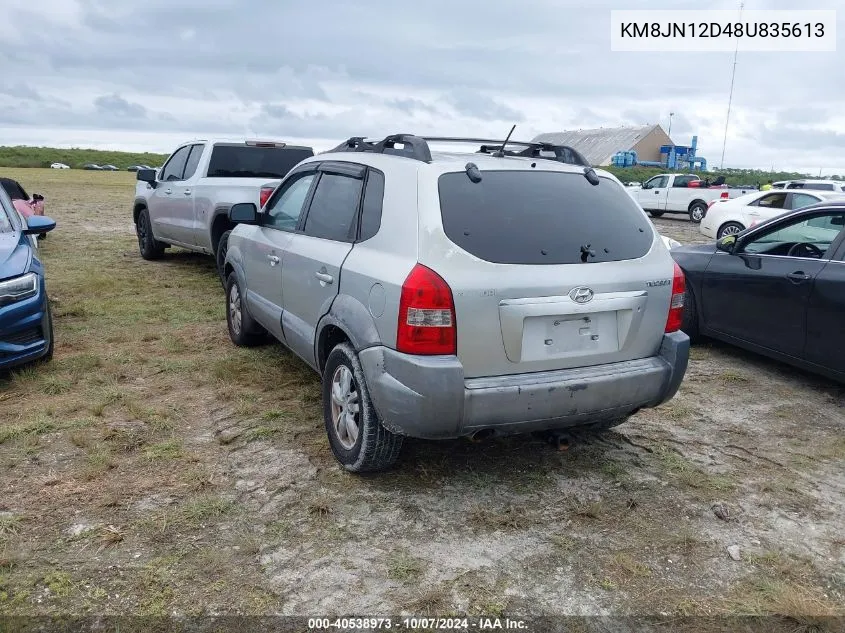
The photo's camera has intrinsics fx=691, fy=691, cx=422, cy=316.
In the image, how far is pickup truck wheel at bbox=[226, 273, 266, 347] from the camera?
19.1 ft

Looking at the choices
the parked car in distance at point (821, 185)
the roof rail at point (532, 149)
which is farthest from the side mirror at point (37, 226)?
the parked car in distance at point (821, 185)

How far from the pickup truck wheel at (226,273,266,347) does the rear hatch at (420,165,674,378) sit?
9.36ft

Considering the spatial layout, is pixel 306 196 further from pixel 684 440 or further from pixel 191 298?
pixel 191 298

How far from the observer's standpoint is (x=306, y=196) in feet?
15.4

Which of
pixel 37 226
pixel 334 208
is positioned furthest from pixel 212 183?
pixel 334 208

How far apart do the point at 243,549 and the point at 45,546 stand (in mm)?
887

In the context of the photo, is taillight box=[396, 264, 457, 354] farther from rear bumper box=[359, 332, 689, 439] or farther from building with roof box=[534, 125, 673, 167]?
building with roof box=[534, 125, 673, 167]

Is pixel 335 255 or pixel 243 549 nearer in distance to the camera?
pixel 243 549

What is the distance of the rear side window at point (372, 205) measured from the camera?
12.1 feet

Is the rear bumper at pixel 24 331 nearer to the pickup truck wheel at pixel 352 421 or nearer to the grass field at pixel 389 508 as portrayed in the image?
the grass field at pixel 389 508

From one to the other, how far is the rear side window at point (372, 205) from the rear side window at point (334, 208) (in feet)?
0.29

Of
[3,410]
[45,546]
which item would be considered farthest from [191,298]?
[45,546]

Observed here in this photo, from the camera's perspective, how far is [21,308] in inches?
196

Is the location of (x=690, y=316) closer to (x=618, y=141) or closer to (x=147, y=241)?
(x=147, y=241)
